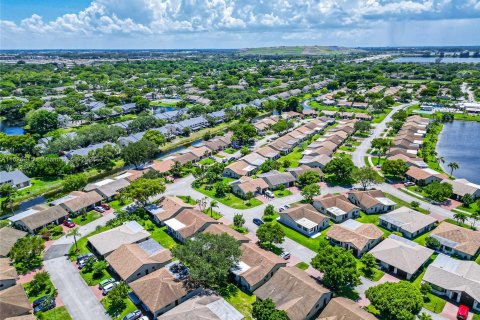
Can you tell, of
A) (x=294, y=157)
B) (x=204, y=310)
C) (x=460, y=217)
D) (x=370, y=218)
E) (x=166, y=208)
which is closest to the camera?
(x=204, y=310)

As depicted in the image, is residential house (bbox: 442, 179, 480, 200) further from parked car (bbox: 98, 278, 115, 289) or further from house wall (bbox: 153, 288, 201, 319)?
parked car (bbox: 98, 278, 115, 289)

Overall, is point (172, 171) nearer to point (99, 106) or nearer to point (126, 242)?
point (126, 242)

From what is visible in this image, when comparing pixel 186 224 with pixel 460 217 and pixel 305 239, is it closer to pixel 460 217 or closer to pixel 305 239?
pixel 305 239

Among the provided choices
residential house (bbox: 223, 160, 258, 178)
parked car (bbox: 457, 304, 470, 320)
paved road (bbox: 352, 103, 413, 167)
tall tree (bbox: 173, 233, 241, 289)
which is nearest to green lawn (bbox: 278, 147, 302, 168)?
residential house (bbox: 223, 160, 258, 178)

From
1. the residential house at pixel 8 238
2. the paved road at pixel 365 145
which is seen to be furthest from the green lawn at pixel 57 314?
the paved road at pixel 365 145

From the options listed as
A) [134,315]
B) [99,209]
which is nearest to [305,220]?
[134,315]

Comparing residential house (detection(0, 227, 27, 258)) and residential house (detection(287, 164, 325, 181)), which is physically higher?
residential house (detection(287, 164, 325, 181))

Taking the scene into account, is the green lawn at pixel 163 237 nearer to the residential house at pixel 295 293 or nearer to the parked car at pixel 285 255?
the parked car at pixel 285 255
